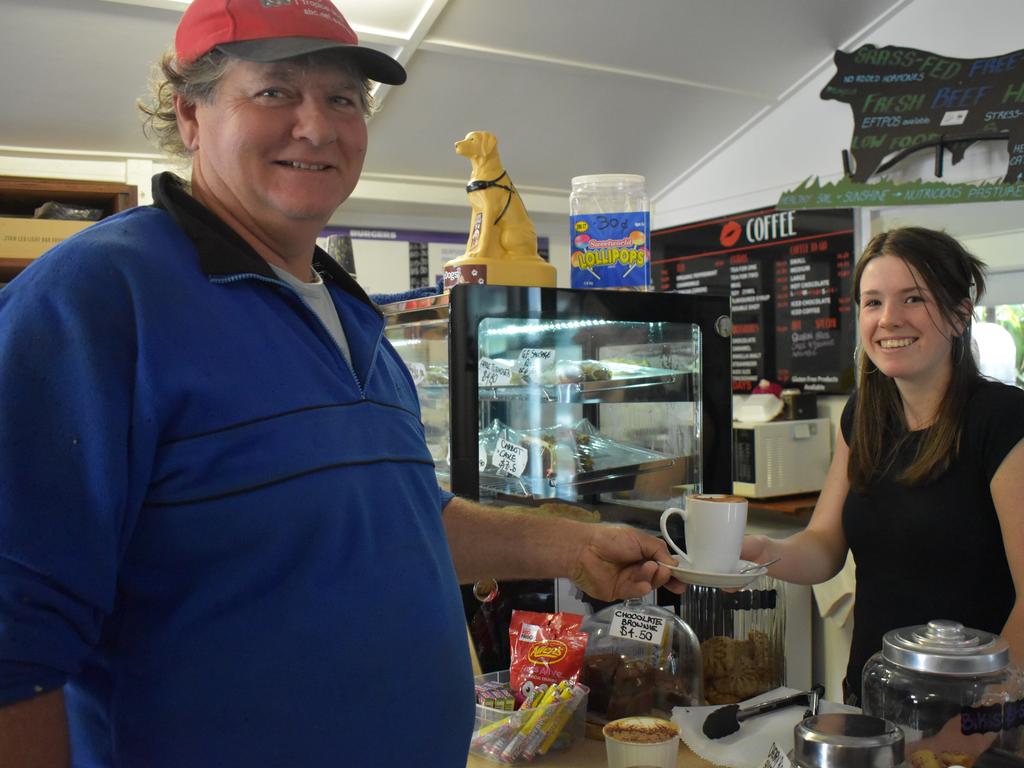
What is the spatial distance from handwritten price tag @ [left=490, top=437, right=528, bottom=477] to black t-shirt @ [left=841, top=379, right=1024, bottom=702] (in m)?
0.83

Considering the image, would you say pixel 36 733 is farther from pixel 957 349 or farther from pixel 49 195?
pixel 49 195

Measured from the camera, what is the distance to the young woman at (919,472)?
189cm

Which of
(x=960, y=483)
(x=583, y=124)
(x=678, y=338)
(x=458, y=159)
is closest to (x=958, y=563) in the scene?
(x=960, y=483)

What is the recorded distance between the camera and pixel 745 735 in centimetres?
145

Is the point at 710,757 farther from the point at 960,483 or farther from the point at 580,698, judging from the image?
the point at 960,483

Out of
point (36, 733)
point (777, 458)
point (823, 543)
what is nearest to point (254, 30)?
point (36, 733)

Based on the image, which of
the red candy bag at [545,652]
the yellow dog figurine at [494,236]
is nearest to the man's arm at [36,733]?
the red candy bag at [545,652]

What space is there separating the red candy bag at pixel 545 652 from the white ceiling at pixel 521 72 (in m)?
2.24

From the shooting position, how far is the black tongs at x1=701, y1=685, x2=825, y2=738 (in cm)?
144

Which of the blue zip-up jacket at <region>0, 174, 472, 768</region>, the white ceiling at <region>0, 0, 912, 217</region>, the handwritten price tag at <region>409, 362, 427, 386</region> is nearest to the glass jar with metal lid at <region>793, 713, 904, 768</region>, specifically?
the blue zip-up jacket at <region>0, 174, 472, 768</region>

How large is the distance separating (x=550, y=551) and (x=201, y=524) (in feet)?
2.59

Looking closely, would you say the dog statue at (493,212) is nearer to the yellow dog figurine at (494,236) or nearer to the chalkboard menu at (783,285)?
the yellow dog figurine at (494,236)

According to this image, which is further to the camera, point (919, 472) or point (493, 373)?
point (493, 373)

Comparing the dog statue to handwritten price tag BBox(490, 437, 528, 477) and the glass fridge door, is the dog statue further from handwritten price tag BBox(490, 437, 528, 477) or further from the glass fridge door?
handwritten price tag BBox(490, 437, 528, 477)
